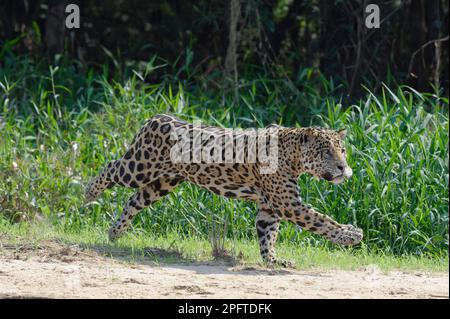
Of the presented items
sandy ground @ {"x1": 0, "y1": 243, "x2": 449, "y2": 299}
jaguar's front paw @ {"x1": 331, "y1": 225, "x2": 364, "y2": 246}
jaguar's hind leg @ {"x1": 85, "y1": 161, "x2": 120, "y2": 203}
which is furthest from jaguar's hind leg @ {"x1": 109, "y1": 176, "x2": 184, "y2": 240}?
jaguar's front paw @ {"x1": 331, "y1": 225, "x2": 364, "y2": 246}

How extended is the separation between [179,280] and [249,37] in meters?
6.68

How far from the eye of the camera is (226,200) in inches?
346

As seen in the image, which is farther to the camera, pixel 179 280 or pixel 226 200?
pixel 226 200

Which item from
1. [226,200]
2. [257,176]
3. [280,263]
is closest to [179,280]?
[280,263]

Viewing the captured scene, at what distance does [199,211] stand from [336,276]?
234 cm

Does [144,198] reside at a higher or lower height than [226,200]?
higher

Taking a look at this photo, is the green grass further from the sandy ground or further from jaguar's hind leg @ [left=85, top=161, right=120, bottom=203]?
jaguar's hind leg @ [left=85, top=161, right=120, bottom=203]

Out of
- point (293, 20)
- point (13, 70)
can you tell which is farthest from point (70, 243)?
point (293, 20)

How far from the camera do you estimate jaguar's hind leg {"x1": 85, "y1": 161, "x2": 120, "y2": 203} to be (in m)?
7.98

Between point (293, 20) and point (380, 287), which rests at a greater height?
point (293, 20)

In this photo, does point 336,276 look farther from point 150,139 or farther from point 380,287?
point 150,139

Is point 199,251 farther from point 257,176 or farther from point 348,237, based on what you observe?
point 348,237

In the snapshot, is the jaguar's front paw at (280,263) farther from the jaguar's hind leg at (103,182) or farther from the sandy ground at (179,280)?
the jaguar's hind leg at (103,182)

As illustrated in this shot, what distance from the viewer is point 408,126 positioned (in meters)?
9.19
